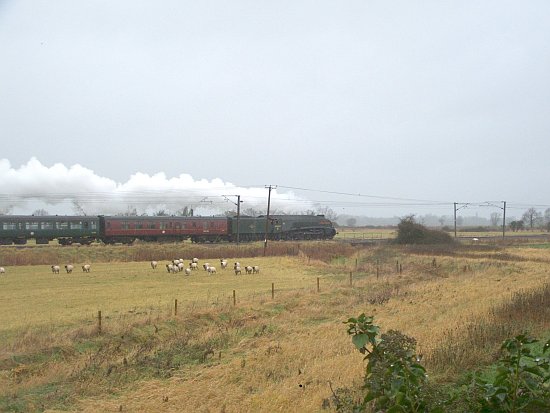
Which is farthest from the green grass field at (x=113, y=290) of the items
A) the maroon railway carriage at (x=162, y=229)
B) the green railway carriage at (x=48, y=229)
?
the maroon railway carriage at (x=162, y=229)

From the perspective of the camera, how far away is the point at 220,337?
15.7 metres

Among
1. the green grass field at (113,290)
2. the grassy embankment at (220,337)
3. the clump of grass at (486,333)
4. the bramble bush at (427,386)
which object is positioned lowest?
the green grass field at (113,290)

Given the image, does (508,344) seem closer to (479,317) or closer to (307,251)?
(479,317)

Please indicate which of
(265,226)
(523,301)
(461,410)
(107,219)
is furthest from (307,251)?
(461,410)

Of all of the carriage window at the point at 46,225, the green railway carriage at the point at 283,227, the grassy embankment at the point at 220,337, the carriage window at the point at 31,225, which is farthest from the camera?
the green railway carriage at the point at 283,227

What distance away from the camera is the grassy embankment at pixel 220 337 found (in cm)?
950

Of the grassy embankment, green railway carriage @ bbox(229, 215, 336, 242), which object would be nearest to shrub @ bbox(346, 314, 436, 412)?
the grassy embankment

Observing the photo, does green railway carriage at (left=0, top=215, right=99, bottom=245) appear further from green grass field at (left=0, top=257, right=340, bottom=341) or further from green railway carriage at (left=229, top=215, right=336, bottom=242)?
green railway carriage at (left=229, top=215, right=336, bottom=242)

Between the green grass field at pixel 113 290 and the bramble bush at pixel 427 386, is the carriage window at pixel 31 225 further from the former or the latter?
the bramble bush at pixel 427 386

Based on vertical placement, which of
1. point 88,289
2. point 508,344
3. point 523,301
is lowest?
point 88,289

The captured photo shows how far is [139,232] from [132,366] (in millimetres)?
47459

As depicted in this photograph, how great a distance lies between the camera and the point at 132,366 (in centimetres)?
1252

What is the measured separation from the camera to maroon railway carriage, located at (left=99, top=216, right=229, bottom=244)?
188 feet

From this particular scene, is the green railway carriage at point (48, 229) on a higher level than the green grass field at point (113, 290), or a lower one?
higher
